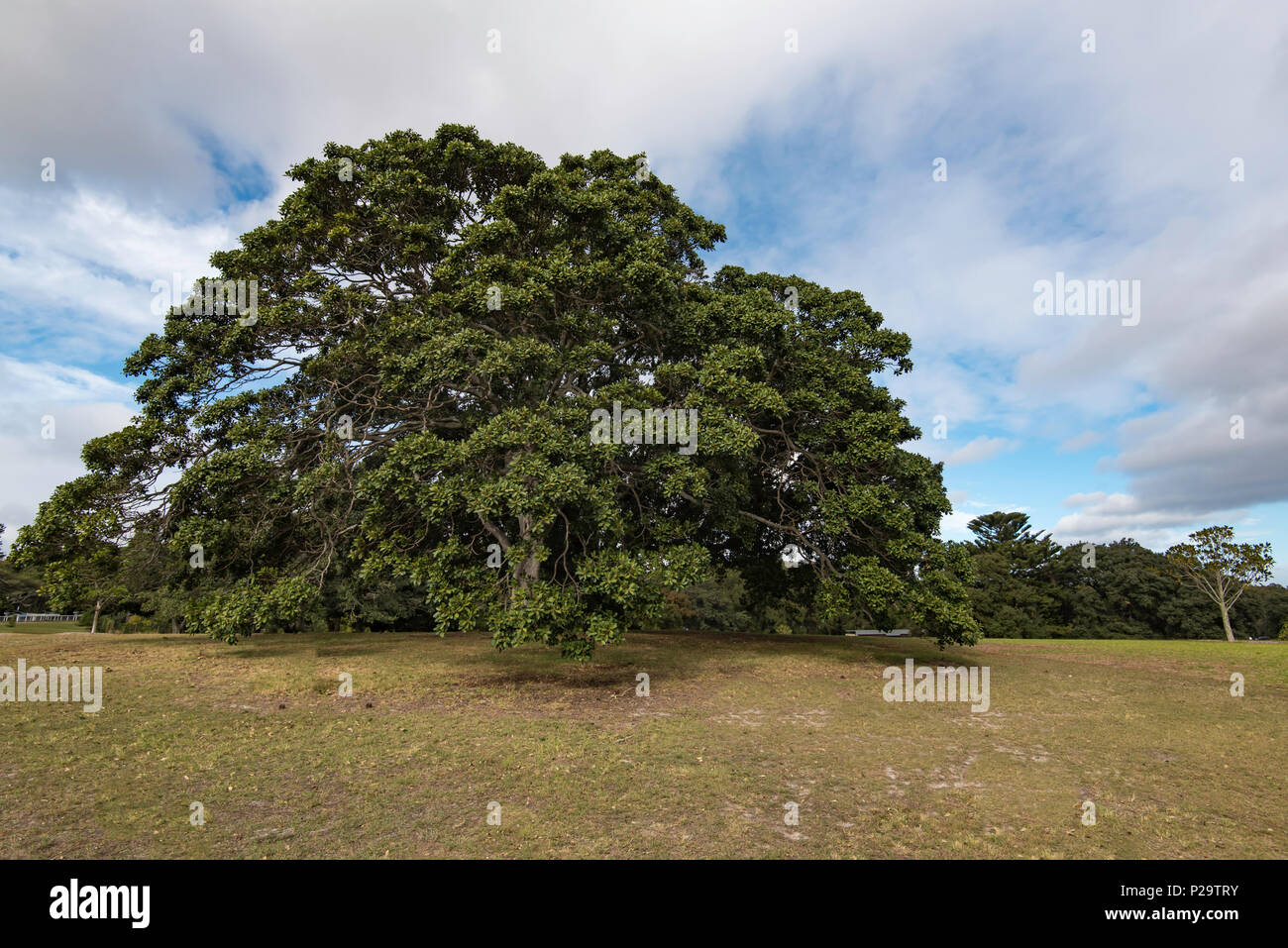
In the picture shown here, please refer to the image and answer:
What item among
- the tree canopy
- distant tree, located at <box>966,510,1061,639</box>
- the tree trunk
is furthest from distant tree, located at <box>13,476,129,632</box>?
distant tree, located at <box>966,510,1061,639</box>

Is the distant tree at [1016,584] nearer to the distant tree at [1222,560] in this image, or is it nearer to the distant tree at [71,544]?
the distant tree at [1222,560]

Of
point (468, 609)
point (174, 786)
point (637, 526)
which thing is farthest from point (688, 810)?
point (637, 526)

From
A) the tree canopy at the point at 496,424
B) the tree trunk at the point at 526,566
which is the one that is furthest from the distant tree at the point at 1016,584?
the tree trunk at the point at 526,566

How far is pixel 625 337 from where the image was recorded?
15047mm

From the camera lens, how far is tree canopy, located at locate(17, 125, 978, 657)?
11086 millimetres

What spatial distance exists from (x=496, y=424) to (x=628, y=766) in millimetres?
6442

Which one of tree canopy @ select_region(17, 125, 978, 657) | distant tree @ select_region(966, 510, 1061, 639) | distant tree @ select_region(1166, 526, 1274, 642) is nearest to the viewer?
tree canopy @ select_region(17, 125, 978, 657)

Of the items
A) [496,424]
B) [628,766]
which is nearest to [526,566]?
[496,424]

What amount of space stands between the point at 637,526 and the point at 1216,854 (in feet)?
33.7

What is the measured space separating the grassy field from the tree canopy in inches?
68.5

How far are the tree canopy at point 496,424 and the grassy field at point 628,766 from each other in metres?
1.74

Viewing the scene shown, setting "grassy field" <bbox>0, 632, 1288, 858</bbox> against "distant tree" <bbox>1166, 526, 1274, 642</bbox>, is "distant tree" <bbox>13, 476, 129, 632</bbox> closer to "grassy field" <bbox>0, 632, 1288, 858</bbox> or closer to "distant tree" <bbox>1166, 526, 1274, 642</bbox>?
"grassy field" <bbox>0, 632, 1288, 858</bbox>

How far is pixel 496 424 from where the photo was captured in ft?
35.6

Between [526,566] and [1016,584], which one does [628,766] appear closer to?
[526,566]
